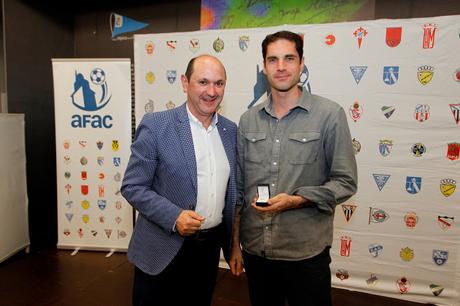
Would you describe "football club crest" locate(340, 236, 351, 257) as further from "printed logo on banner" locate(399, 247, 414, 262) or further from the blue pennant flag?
the blue pennant flag

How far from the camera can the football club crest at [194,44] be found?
3.18 meters

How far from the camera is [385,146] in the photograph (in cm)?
279

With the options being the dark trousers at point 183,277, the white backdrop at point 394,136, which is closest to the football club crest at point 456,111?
the white backdrop at point 394,136

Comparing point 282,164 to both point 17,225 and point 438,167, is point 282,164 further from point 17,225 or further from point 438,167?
point 17,225

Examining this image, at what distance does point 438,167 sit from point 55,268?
11.3 ft

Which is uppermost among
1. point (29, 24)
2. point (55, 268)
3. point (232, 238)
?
point (29, 24)

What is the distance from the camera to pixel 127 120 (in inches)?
138

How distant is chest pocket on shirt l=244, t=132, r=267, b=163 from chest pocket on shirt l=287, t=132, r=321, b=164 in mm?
126

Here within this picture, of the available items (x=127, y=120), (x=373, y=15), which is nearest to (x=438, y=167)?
(x=373, y=15)

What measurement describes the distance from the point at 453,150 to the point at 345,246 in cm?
112

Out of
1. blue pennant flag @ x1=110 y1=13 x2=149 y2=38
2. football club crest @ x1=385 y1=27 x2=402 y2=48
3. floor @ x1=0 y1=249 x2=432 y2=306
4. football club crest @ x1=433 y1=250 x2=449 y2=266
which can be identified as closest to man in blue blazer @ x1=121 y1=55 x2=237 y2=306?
floor @ x1=0 y1=249 x2=432 y2=306

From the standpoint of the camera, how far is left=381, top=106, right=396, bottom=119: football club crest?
275cm

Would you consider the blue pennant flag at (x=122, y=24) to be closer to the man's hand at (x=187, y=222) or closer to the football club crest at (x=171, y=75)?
the football club crest at (x=171, y=75)

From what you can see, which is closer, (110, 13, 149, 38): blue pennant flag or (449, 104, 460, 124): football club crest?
(449, 104, 460, 124): football club crest
